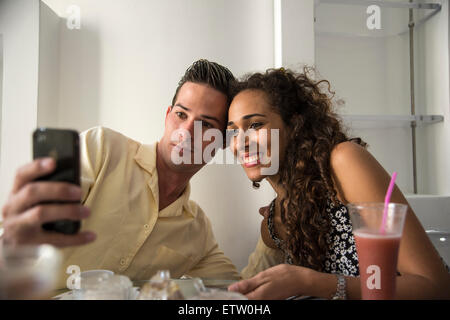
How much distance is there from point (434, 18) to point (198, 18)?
123cm

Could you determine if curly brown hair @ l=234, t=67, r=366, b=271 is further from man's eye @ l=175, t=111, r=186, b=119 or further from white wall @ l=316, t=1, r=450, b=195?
white wall @ l=316, t=1, r=450, b=195

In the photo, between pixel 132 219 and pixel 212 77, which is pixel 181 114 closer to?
pixel 212 77

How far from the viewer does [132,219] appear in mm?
1066

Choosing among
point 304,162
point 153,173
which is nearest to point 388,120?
point 304,162

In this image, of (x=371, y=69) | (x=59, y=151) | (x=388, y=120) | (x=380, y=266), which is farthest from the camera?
(x=371, y=69)

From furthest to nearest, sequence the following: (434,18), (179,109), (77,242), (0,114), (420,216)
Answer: (434,18) → (420,216) → (179,109) → (0,114) → (77,242)

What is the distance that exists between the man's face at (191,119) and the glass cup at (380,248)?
0.65m

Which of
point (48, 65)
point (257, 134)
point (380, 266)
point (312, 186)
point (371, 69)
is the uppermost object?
point (371, 69)

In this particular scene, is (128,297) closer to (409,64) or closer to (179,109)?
(179,109)

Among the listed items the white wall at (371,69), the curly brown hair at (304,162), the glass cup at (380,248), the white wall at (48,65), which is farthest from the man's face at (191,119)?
the white wall at (371,69)

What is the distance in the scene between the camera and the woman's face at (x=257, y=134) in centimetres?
100

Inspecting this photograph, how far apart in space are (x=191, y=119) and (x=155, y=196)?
28 cm
